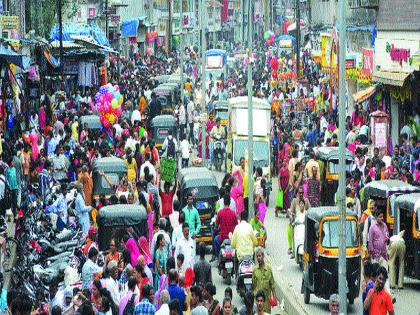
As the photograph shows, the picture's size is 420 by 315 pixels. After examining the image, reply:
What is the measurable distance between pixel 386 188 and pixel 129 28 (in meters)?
69.2

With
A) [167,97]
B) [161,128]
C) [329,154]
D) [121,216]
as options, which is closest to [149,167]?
[329,154]

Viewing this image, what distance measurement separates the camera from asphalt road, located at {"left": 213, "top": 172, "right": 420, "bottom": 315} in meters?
24.1

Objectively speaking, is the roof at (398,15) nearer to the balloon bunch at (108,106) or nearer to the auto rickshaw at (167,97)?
the balloon bunch at (108,106)

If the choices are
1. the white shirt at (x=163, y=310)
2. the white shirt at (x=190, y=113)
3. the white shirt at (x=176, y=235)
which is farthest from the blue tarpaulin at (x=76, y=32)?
the white shirt at (x=163, y=310)

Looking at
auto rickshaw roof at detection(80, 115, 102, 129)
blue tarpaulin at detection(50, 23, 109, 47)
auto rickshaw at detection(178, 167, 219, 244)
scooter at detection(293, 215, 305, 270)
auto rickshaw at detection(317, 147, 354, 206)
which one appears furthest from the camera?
blue tarpaulin at detection(50, 23, 109, 47)

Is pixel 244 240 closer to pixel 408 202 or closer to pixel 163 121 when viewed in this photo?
pixel 408 202

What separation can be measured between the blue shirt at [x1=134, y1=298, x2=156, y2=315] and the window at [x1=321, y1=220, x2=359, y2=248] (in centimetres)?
601

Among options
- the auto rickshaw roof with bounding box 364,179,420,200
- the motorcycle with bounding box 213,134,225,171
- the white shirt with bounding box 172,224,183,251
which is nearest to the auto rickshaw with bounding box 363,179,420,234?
the auto rickshaw roof with bounding box 364,179,420,200

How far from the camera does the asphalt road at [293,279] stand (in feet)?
79.2

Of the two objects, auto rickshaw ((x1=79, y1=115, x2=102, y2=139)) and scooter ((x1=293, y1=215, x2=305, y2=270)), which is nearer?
scooter ((x1=293, y1=215, x2=305, y2=270))

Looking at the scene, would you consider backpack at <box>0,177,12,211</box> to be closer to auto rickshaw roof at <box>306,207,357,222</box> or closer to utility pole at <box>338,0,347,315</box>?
auto rickshaw roof at <box>306,207,357,222</box>

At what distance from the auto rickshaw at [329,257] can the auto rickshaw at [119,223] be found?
277 cm

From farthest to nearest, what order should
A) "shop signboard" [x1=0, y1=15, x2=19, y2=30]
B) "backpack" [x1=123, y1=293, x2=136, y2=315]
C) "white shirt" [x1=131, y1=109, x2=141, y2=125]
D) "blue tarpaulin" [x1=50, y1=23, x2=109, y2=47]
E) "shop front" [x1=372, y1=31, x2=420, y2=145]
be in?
"blue tarpaulin" [x1=50, y1=23, x2=109, y2=47] → "white shirt" [x1=131, y1=109, x2=141, y2=125] → "shop front" [x1=372, y1=31, x2=420, y2=145] → "shop signboard" [x1=0, y1=15, x2=19, y2=30] → "backpack" [x1=123, y1=293, x2=136, y2=315]

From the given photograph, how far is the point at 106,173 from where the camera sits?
32.1m
